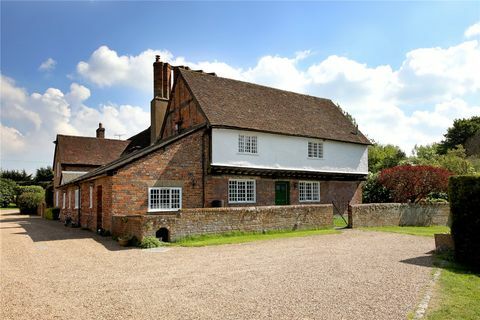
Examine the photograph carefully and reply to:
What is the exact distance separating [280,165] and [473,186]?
41.3 feet

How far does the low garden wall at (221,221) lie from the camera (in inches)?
566

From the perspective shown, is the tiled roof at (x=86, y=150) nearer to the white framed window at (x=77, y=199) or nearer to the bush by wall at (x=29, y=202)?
the bush by wall at (x=29, y=202)

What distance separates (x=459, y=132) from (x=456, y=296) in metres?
56.2

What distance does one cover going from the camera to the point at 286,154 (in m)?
22.8

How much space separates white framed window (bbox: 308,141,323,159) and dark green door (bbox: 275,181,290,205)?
2.69 meters

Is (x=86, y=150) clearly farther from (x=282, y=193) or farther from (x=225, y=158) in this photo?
(x=282, y=193)

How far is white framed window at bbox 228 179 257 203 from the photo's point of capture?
20875 millimetres

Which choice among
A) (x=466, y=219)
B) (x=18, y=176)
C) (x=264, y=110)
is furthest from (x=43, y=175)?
(x=466, y=219)

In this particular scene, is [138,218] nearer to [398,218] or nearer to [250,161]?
[250,161]

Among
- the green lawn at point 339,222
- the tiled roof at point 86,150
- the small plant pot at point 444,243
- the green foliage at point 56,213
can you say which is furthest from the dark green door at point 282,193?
the tiled roof at point 86,150

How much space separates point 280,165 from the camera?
22422 mm

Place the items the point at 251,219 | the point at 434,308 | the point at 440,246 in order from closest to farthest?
the point at 434,308 < the point at 440,246 < the point at 251,219

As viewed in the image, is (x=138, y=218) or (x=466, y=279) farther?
(x=138, y=218)

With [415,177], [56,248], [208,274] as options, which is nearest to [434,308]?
[208,274]
